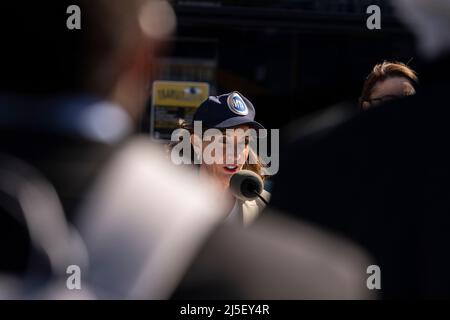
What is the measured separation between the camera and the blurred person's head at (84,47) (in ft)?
5.46

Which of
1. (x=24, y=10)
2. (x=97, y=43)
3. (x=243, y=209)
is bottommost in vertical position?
(x=243, y=209)

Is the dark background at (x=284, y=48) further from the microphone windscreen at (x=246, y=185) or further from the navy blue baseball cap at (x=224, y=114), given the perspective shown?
the microphone windscreen at (x=246, y=185)

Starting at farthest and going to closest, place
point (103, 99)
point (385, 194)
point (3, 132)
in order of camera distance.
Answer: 1. point (3, 132)
2. point (103, 99)
3. point (385, 194)

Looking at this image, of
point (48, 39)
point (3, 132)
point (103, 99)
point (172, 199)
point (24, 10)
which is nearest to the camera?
point (172, 199)

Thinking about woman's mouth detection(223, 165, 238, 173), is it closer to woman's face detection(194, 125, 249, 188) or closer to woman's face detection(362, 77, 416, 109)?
woman's face detection(194, 125, 249, 188)

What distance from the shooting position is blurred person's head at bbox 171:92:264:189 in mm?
2617

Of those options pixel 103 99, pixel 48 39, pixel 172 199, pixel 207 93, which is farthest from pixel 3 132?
pixel 207 93

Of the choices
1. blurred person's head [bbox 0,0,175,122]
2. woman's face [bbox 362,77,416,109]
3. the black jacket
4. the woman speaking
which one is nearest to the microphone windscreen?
blurred person's head [bbox 0,0,175,122]

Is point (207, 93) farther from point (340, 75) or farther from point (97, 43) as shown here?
point (97, 43)

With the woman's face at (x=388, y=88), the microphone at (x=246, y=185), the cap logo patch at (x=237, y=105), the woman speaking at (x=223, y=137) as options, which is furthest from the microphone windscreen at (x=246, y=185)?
the woman's face at (x=388, y=88)

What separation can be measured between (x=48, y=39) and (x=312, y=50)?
2212mm

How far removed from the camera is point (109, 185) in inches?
47.4

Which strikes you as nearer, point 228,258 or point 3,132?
point 228,258

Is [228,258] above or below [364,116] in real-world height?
below
